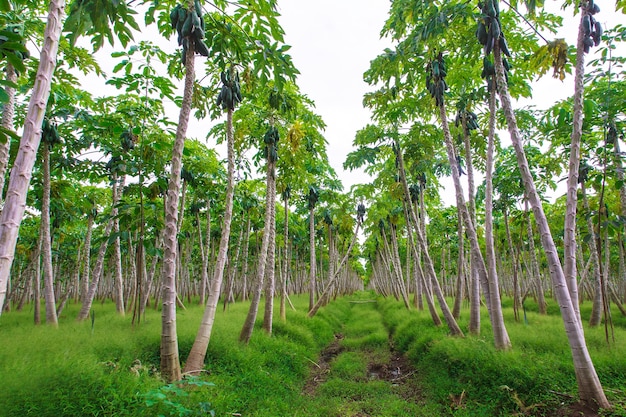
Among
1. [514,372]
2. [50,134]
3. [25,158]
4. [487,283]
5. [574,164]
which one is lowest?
[514,372]

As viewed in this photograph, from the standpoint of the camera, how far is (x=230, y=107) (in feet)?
23.1

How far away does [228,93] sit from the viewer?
6.93m

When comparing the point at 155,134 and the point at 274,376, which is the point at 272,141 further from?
the point at 274,376

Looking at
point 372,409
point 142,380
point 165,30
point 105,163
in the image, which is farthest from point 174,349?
point 105,163

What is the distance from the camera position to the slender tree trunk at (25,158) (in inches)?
84.9

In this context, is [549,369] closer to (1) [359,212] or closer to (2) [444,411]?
(2) [444,411]

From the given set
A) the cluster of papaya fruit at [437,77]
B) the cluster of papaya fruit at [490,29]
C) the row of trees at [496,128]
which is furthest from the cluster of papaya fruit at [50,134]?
the cluster of papaya fruit at [490,29]

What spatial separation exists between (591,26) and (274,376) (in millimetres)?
8371

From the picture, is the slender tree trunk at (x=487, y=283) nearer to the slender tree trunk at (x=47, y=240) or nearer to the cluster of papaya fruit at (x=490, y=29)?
the cluster of papaya fruit at (x=490, y=29)

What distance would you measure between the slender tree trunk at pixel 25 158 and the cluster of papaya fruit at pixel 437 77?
24.1ft

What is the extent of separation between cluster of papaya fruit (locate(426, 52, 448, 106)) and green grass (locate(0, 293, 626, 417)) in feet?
19.1

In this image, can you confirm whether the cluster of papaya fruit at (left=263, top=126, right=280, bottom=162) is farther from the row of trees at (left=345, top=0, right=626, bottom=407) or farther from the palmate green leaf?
the palmate green leaf

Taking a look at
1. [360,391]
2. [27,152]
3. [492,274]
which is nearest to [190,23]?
[27,152]

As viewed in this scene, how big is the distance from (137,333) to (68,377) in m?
2.98
